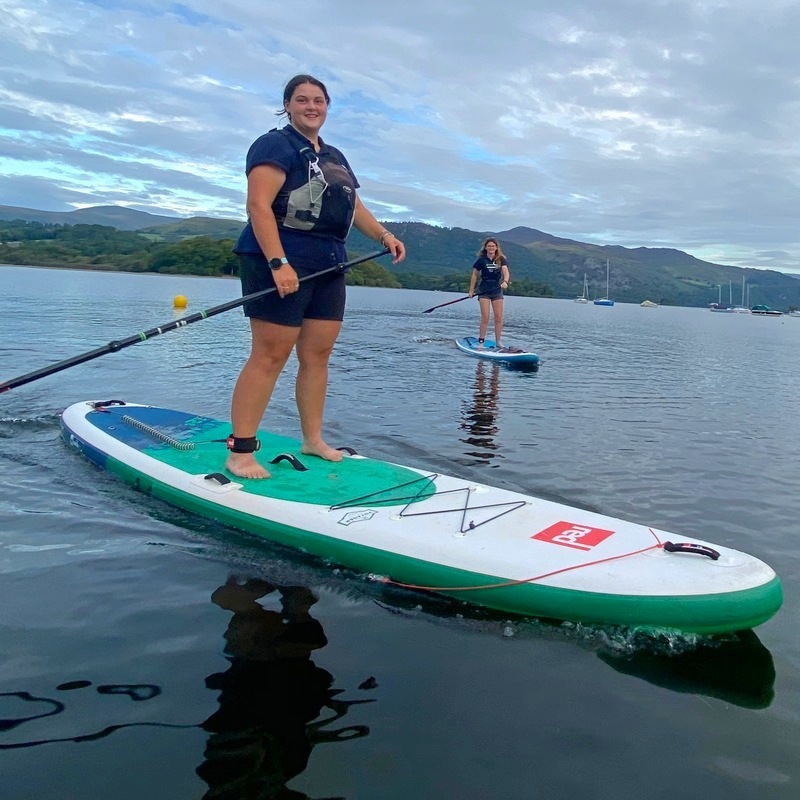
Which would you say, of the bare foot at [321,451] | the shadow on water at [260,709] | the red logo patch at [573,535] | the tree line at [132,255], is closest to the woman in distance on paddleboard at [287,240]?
the bare foot at [321,451]

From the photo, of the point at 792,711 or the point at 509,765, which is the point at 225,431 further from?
the point at 792,711

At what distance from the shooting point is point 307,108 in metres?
5.09

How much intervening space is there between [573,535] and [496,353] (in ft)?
41.6

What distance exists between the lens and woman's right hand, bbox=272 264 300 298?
4.89 meters

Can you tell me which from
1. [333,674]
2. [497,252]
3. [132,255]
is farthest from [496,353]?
[132,255]

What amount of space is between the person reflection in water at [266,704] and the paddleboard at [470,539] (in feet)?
2.20

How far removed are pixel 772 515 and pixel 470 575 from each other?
357cm

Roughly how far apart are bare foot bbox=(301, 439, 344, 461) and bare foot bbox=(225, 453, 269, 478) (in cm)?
57

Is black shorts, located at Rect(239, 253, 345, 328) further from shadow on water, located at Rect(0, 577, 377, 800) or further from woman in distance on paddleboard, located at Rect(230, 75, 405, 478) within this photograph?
shadow on water, located at Rect(0, 577, 377, 800)

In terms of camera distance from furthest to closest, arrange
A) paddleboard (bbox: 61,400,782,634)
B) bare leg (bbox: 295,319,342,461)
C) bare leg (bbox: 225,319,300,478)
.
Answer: bare leg (bbox: 295,319,342,461) < bare leg (bbox: 225,319,300,478) < paddleboard (bbox: 61,400,782,634)

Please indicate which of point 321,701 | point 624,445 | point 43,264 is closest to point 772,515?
point 624,445

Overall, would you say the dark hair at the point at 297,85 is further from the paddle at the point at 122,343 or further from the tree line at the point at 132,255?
the tree line at the point at 132,255

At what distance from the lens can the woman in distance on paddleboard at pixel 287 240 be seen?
492 cm

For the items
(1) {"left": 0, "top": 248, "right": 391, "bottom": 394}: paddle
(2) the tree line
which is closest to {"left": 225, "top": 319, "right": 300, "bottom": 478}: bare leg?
(1) {"left": 0, "top": 248, "right": 391, "bottom": 394}: paddle
